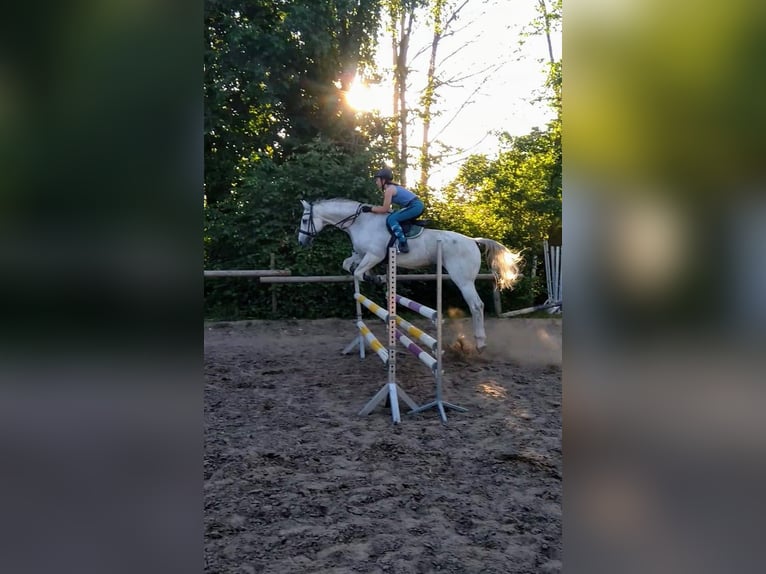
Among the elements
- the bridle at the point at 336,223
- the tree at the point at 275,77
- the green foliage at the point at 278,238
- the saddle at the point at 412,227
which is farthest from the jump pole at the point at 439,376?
the tree at the point at 275,77

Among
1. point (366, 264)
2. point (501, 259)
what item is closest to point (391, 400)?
point (366, 264)

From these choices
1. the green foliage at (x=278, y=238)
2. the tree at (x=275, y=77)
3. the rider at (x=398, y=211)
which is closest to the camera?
the rider at (x=398, y=211)

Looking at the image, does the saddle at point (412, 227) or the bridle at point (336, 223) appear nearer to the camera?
the saddle at point (412, 227)

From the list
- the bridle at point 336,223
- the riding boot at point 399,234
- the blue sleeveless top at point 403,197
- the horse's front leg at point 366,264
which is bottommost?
the horse's front leg at point 366,264

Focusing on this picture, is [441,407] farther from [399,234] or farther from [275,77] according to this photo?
[275,77]

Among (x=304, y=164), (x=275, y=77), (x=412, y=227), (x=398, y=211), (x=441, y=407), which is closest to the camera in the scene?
(x=441, y=407)

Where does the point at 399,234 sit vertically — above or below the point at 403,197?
below

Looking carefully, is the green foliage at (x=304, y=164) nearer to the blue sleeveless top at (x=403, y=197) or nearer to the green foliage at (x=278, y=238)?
the green foliage at (x=278, y=238)

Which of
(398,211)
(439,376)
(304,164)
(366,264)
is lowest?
→ (439,376)

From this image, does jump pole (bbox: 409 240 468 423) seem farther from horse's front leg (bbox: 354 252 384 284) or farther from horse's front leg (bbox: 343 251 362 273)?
horse's front leg (bbox: 343 251 362 273)

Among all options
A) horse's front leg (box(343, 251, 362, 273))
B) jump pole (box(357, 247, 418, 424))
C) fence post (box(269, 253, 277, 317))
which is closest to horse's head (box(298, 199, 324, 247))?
horse's front leg (box(343, 251, 362, 273))
